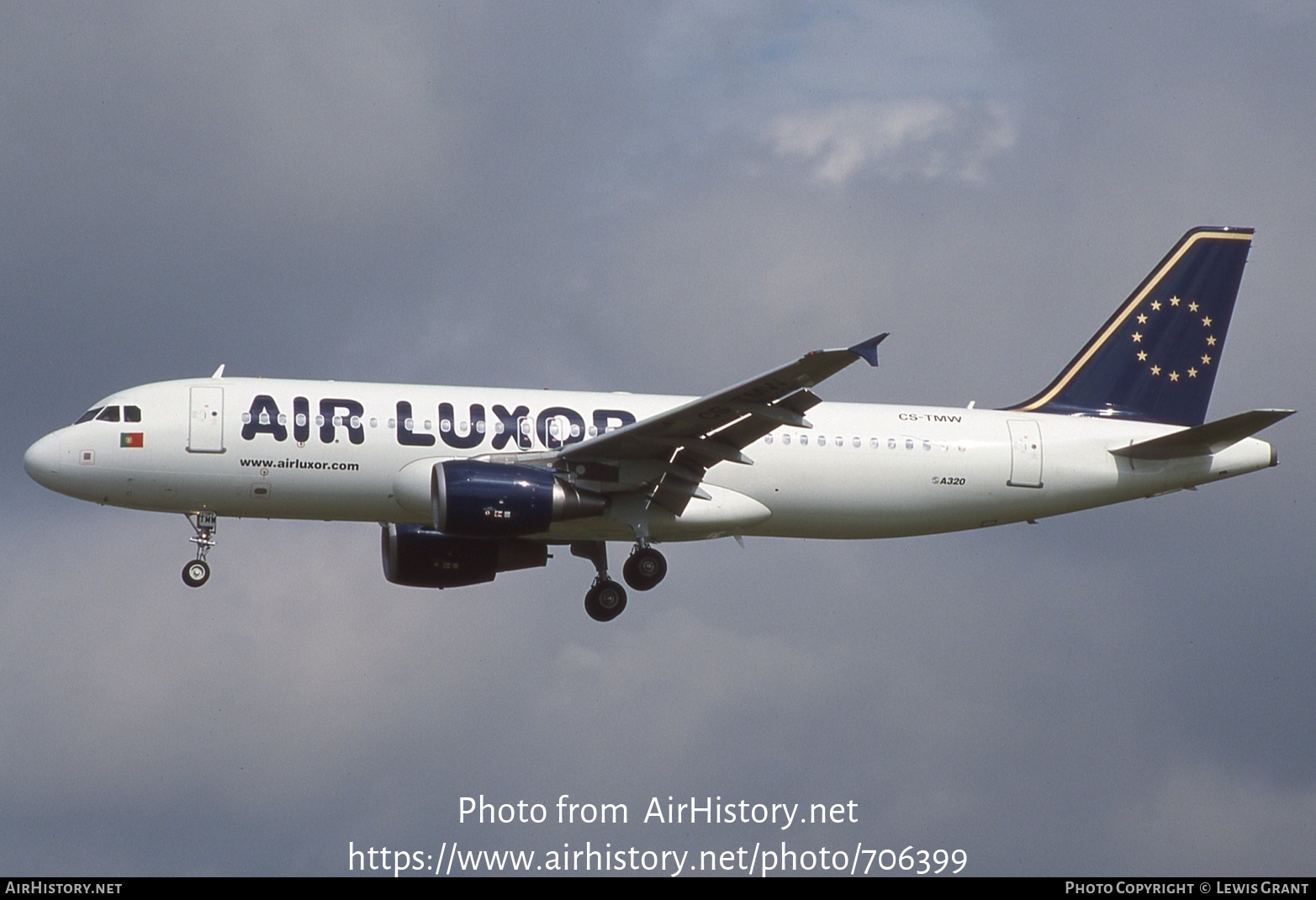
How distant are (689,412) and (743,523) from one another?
465 cm

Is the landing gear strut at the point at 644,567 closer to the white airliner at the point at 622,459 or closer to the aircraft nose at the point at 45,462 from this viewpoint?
the white airliner at the point at 622,459

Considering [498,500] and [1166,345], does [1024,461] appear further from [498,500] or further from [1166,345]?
[498,500]

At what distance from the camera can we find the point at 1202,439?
46.2m

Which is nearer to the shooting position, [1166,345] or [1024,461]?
[1024,461]

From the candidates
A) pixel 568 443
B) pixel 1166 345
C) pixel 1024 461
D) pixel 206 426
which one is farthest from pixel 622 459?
pixel 1166 345

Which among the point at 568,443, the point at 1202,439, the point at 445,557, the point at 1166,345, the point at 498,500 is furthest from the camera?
the point at 1166,345

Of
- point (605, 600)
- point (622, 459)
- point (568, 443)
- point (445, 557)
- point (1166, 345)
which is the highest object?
point (1166, 345)

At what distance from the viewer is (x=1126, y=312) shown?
5134cm

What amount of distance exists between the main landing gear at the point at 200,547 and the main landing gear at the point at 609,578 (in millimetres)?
8895

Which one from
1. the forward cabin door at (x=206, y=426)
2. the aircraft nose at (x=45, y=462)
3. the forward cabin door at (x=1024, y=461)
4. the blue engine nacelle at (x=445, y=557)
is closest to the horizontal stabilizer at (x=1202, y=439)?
the forward cabin door at (x=1024, y=461)

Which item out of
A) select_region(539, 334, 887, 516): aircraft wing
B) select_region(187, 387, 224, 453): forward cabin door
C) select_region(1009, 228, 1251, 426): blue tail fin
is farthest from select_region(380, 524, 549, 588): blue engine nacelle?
select_region(1009, 228, 1251, 426): blue tail fin

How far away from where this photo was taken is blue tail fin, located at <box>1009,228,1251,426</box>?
164 feet

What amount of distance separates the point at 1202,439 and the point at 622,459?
14169 millimetres

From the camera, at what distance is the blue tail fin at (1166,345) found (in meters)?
50.1
